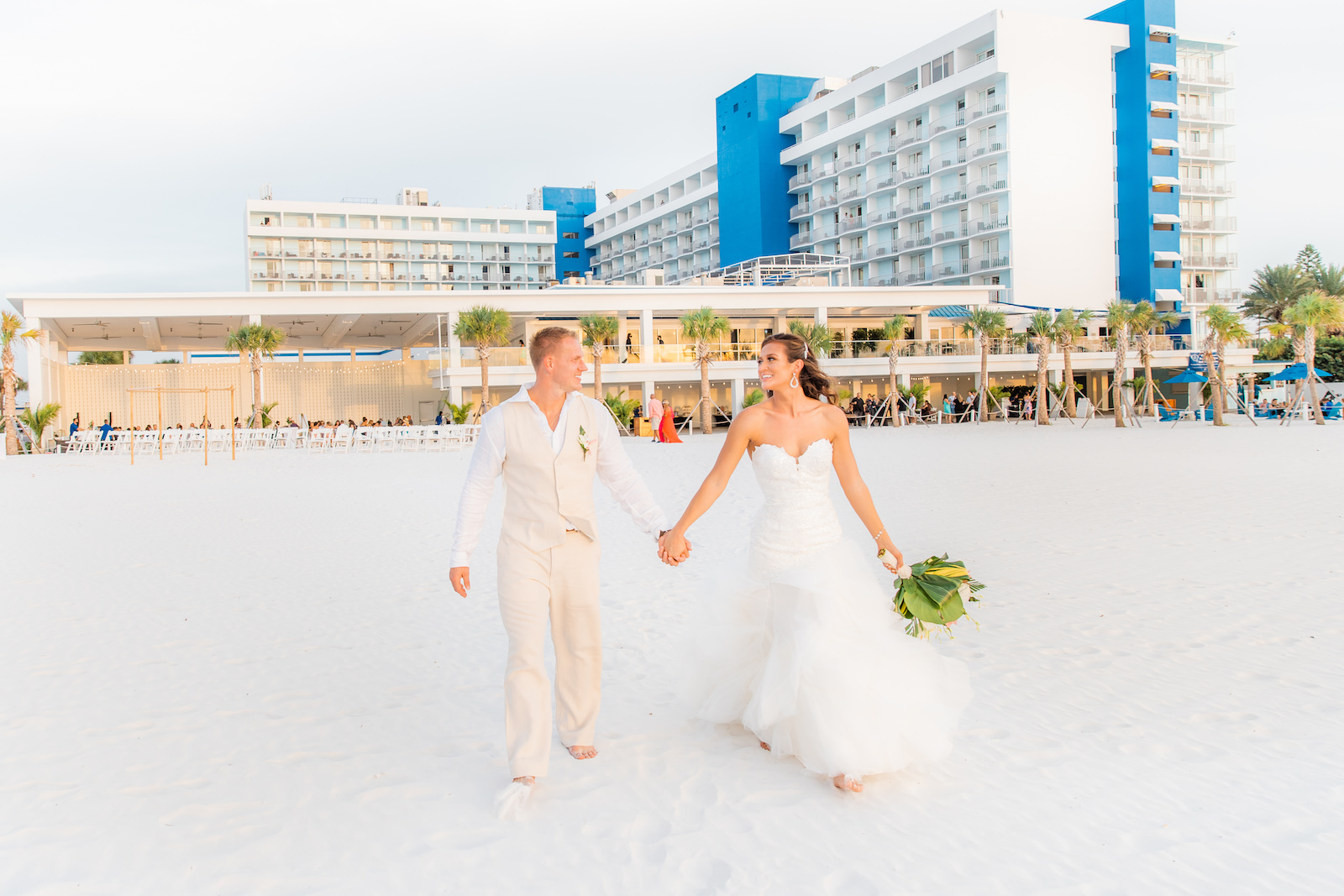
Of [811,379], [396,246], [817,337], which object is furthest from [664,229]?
[811,379]

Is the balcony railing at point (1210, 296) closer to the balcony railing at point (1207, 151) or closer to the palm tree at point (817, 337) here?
the balcony railing at point (1207, 151)

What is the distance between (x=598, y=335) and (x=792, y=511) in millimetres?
32730

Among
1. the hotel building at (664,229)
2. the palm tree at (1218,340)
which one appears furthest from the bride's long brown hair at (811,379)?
the hotel building at (664,229)

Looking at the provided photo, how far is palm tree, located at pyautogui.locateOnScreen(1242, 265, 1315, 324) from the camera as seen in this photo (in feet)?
204

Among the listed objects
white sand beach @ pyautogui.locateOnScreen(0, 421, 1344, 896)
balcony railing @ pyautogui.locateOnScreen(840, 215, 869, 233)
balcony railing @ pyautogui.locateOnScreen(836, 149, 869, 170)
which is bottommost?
white sand beach @ pyautogui.locateOnScreen(0, 421, 1344, 896)

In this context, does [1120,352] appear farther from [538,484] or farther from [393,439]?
[538,484]

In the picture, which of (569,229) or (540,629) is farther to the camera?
(569,229)

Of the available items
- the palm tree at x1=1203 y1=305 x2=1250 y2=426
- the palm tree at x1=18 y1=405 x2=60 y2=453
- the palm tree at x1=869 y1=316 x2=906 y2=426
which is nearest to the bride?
the palm tree at x1=1203 y1=305 x2=1250 y2=426

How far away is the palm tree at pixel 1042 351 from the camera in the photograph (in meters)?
34.8

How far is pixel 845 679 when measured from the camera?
3494mm

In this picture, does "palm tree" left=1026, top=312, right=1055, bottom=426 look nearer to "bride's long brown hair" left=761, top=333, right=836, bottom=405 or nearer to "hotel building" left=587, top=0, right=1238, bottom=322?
"hotel building" left=587, top=0, right=1238, bottom=322

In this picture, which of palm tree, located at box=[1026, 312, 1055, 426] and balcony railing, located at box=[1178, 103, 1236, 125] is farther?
balcony railing, located at box=[1178, 103, 1236, 125]

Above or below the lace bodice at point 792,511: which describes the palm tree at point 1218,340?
above

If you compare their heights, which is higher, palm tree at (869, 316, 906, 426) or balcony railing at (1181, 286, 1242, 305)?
balcony railing at (1181, 286, 1242, 305)
